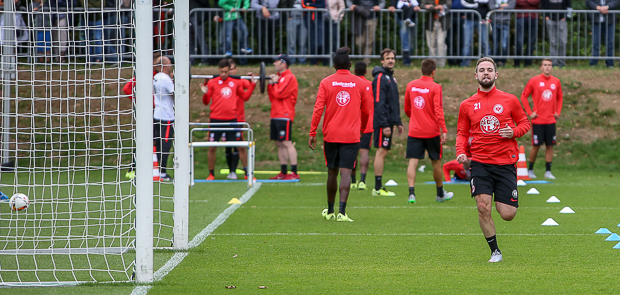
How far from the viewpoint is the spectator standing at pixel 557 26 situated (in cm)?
2025

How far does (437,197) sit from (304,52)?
980cm

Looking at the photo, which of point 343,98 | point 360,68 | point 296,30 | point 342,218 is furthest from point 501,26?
point 342,218

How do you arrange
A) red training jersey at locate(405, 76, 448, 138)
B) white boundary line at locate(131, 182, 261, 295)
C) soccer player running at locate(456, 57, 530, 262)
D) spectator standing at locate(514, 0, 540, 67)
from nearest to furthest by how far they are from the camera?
white boundary line at locate(131, 182, 261, 295), soccer player running at locate(456, 57, 530, 262), red training jersey at locate(405, 76, 448, 138), spectator standing at locate(514, 0, 540, 67)

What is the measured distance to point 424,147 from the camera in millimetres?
11516

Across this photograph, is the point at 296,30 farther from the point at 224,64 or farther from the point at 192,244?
the point at 192,244

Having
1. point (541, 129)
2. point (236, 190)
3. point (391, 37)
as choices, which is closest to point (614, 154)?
point (541, 129)

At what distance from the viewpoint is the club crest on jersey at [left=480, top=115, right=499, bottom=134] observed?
6809 millimetres

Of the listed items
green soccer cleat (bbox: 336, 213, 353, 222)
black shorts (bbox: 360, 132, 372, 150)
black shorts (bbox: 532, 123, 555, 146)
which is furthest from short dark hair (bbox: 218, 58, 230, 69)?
green soccer cleat (bbox: 336, 213, 353, 222)

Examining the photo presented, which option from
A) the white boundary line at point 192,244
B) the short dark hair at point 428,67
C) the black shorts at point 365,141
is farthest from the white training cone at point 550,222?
the black shorts at point 365,141

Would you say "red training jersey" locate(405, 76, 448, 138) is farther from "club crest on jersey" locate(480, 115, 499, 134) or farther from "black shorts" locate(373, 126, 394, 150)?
"club crest on jersey" locate(480, 115, 499, 134)

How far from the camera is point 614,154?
59.6 feet

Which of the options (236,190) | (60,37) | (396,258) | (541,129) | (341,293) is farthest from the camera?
(541,129)

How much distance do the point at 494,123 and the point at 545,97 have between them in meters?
9.26

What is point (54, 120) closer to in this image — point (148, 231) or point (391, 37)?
point (391, 37)
